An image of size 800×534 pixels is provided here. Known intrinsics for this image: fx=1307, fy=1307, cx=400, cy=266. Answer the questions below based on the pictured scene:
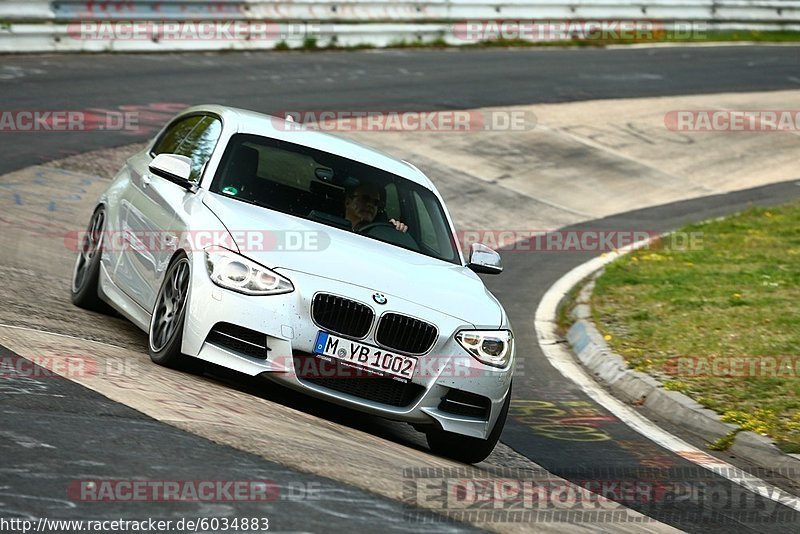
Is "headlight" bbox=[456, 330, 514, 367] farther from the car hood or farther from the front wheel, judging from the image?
the front wheel

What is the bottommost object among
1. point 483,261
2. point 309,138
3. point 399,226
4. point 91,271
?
point 91,271

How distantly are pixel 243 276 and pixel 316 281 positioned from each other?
0.40 metres

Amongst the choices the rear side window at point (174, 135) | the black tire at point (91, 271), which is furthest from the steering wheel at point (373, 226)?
the black tire at point (91, 271)

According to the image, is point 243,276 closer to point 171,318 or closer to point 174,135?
point 171,318

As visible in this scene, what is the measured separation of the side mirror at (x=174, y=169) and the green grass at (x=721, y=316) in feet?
13.0

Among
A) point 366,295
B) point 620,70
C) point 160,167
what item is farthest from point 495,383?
point 620,70

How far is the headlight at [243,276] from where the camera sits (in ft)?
22.9

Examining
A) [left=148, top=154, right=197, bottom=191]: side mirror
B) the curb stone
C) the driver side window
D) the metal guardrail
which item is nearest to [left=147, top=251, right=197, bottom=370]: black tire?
[left=148, top=154, right=197, bottom=191]: side mirror

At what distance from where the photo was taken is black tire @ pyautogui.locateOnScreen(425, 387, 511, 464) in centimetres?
734

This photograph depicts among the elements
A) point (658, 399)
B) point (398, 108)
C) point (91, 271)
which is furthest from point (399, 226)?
point (398, 108)

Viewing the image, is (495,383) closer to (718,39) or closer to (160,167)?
(160,167)

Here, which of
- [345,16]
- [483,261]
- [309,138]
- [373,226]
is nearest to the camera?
[373,226]

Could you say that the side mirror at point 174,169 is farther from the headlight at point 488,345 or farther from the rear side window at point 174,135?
the headlight at point 488,345

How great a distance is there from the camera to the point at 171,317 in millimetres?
7410
